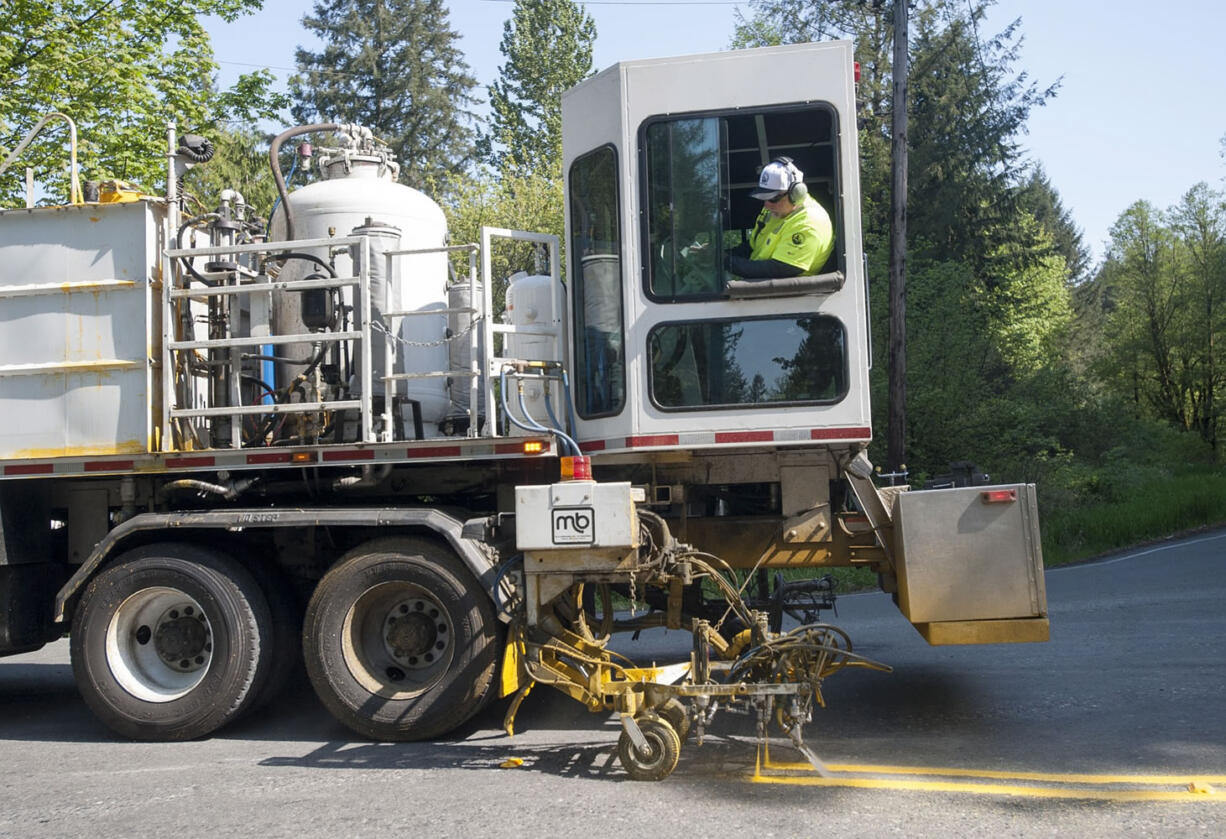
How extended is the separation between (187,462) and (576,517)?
2452 mm

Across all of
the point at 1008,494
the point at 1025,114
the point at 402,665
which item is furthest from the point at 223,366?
the point at 1025,114

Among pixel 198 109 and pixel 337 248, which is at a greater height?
pixel 198 109

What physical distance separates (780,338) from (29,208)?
449cm

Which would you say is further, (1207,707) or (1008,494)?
(1207,707)

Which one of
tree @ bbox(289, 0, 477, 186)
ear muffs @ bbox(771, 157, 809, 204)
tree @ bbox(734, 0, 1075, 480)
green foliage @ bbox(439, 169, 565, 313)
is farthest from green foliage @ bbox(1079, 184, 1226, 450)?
ear muffs @ bbox(771, 157, 809, 204)

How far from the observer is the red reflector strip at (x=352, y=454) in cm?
615

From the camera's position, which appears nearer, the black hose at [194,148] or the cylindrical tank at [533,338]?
the cylindrical tank at [533,338]

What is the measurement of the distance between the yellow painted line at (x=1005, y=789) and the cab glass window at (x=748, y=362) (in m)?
1.90

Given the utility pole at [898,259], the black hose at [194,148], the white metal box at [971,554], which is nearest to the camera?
the white metal box at [971,554]

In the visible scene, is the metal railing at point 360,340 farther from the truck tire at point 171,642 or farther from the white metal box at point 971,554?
the white metal box at point 971,554

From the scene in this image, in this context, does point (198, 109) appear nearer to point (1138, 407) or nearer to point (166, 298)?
point (166, 298)

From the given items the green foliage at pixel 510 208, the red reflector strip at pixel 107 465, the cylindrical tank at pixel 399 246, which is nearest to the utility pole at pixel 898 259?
the cylindrical tank at pixel 399 246

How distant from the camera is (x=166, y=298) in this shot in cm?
646

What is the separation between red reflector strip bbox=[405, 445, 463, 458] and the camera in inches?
239
